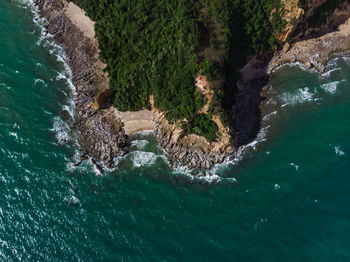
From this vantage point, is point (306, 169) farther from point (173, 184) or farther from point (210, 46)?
point (210, 46)

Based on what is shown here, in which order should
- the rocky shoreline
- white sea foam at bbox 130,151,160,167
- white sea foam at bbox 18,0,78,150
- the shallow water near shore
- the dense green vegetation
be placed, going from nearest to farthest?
1. the shallow water near shore
2. the dense green vegetation
3. the rocky shoreline
4. white sea foam at bbox 130,151,160,167
5. white sea foam at bbox 18,0,78,150

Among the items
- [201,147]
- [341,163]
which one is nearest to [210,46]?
[201,147]

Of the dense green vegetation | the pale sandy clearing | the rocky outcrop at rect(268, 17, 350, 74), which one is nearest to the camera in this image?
the dense green vegetation

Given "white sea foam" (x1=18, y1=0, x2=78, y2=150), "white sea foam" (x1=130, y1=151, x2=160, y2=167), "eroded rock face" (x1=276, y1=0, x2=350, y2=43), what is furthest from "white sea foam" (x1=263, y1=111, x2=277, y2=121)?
"white sea foam" (x1=18, y1=0, x2=78, y2=150)

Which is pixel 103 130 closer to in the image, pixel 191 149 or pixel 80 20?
pixel 191 149

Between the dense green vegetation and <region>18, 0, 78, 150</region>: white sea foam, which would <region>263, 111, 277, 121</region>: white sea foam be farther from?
<region>18, 0, 78, 150</region>: white sea foam

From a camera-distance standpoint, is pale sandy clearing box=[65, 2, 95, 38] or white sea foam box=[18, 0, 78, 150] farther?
pale sandy clearing box=[65, 2, 95, 38]
